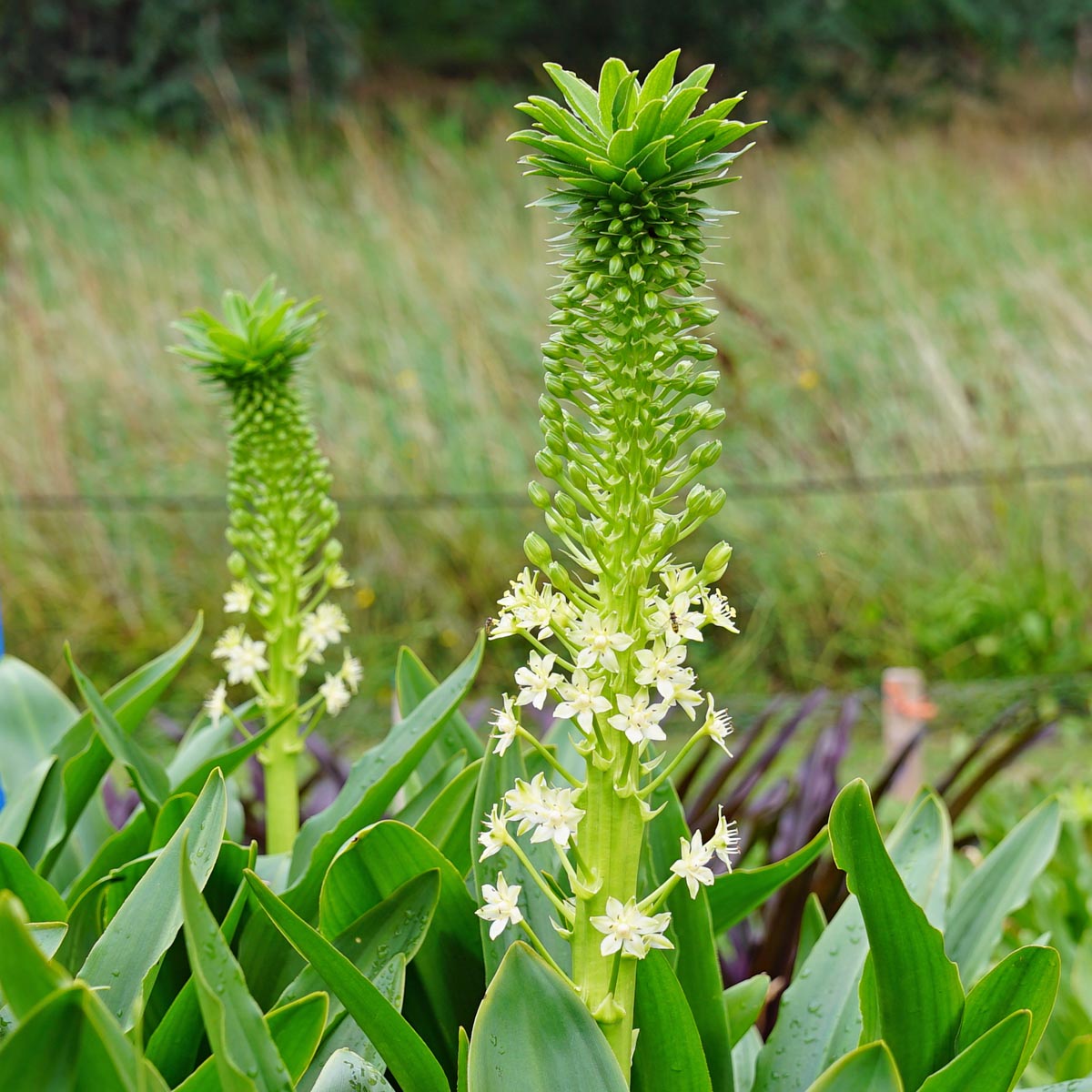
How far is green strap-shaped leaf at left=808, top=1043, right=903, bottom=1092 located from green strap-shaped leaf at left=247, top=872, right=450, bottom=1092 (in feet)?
1.13

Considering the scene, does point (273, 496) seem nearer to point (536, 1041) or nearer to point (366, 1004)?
point (366, 1004)

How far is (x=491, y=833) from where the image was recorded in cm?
112

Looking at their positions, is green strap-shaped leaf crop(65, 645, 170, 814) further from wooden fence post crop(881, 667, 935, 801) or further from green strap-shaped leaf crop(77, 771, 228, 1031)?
wooden fence post crop(881, 667, 935, 801)

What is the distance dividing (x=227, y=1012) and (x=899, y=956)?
2.04ft

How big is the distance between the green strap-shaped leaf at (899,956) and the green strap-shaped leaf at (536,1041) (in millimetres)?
286

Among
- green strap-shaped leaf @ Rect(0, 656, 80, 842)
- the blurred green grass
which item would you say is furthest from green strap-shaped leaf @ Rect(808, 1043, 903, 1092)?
the blurred green grass

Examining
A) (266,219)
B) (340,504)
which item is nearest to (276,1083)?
(340,504)

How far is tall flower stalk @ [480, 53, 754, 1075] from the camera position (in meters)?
1.07

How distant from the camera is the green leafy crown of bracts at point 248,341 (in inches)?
66.0

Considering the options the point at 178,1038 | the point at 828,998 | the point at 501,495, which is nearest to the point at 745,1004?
the point at 828,998

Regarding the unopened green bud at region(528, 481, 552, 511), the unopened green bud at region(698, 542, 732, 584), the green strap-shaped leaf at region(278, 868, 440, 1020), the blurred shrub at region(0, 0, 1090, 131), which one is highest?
the blurred shrub at region(0, 0, 1090, 131)

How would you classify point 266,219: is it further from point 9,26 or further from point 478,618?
point 9,26

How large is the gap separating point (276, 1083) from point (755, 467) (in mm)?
5017

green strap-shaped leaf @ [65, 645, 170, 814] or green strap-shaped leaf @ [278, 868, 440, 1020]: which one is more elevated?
green strap-shaped leaf @ [65, 645, 170, 814]
